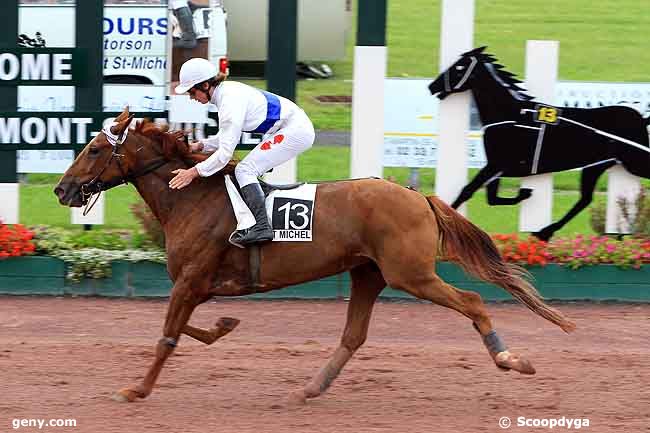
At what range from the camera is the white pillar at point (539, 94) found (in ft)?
33.4

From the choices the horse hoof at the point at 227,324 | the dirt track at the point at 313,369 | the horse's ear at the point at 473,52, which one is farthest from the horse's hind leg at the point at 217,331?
the horse's ear at the point at 473,52

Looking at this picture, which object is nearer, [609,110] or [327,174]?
[609,110]

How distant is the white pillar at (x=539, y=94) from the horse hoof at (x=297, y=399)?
4035mm

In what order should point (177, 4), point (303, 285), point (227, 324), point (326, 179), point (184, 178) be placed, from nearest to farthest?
point (184, 178) < point (227, 324) < point (303, 285) < point (177, 4) < point (326, 179)

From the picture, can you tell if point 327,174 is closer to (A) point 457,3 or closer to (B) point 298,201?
(A) point 457,3

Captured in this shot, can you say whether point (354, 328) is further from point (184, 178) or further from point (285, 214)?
point (184, 178)

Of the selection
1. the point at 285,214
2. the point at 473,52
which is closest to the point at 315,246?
the point at 285,214

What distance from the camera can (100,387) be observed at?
731cm

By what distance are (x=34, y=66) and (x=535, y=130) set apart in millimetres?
4820

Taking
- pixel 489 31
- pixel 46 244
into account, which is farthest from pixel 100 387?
pixel 489 31

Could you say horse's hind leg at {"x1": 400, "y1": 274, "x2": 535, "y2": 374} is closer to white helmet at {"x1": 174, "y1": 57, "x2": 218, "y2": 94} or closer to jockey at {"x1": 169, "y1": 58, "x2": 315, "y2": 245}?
jockey at {"x1": 169, "y1": 58, "x2": 315, "y2": 245}

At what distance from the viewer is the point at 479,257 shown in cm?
738

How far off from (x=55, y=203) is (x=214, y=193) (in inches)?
241

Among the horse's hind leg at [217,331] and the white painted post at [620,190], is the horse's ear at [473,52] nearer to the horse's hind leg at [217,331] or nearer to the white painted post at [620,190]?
the white painted post at [620,190]
